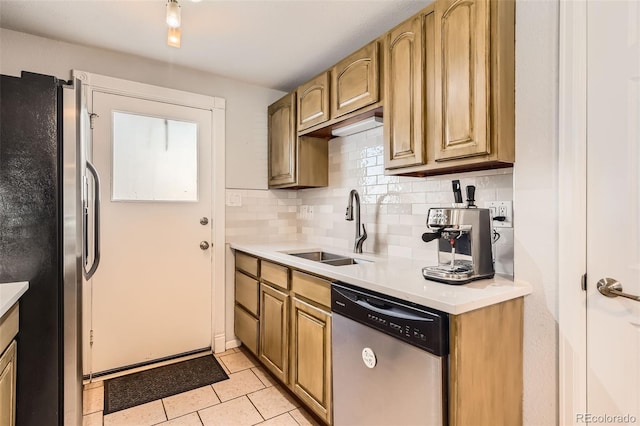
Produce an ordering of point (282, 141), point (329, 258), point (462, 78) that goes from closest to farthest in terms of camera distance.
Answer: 1. point (462, 78)
2. point (329, 258)
3. point (282, 141)

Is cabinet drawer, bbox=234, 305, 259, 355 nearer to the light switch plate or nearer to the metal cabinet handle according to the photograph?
the light switch plate

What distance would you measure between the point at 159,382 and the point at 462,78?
2.64 meters

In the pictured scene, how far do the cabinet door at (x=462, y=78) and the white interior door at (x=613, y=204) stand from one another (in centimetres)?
36

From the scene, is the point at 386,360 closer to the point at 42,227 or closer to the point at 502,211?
the point at 502,211

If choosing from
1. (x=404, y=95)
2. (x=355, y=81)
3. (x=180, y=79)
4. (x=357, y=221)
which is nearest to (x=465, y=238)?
(x=404, y=95)

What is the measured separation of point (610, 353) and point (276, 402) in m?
1.73

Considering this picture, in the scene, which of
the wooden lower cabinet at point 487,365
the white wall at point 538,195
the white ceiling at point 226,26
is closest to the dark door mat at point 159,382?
the wooden lower cabinet at point 487,365

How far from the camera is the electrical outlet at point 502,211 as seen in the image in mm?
1562

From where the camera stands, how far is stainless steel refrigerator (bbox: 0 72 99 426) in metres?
1.31

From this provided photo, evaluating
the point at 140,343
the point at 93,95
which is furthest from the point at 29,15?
the point at 140,343

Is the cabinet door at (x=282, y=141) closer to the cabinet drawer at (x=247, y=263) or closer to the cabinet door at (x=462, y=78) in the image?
the cabinet drawer at (x=247, y=263)

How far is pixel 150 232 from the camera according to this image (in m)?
2.54

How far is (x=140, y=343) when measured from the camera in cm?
251

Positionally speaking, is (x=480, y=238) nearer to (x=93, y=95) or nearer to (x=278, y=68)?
(x=278, y=68)
